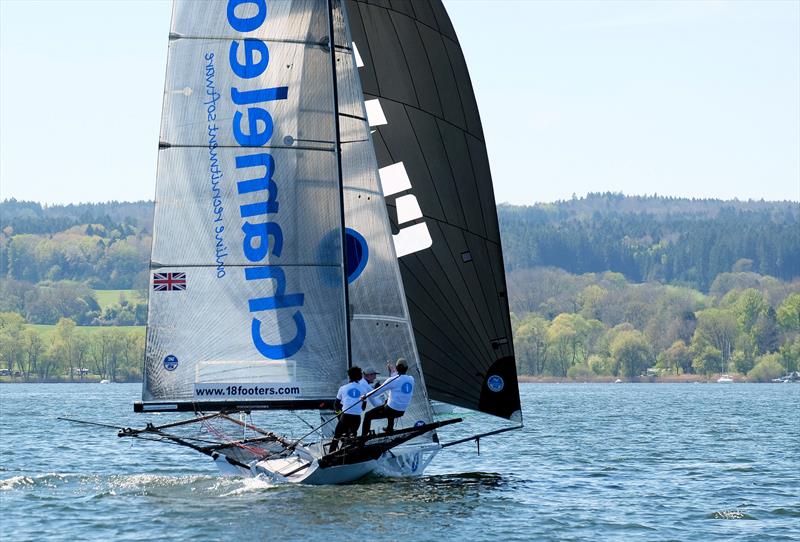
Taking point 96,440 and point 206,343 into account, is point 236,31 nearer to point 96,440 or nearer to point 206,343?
point 206,343

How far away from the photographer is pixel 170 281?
24.7m

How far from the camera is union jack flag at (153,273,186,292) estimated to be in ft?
80.8

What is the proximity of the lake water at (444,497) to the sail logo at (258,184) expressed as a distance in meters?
2.89

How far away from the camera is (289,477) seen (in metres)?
24.3

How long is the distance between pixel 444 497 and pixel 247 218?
19.9ft

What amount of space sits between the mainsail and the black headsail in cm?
291

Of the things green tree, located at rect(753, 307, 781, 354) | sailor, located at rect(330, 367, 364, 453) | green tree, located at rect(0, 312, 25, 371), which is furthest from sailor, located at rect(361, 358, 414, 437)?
green tree, located at rect(753, 307, 781, 354)

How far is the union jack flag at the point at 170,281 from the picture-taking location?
24641 mm

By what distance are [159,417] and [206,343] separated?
1206 inches

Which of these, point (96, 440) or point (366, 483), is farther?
point (96, 440)

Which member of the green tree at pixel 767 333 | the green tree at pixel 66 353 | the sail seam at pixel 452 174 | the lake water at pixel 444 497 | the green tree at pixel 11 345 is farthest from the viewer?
the green tree at pixel 767 333

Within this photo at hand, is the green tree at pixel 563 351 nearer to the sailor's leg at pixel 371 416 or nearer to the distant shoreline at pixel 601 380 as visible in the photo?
the distant shoreline at pixel 601 380

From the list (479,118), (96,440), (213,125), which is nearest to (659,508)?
(479,118)

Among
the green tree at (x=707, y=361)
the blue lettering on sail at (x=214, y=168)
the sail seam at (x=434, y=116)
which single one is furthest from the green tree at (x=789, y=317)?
the blue lettering on sail at (x=214, y=168)
